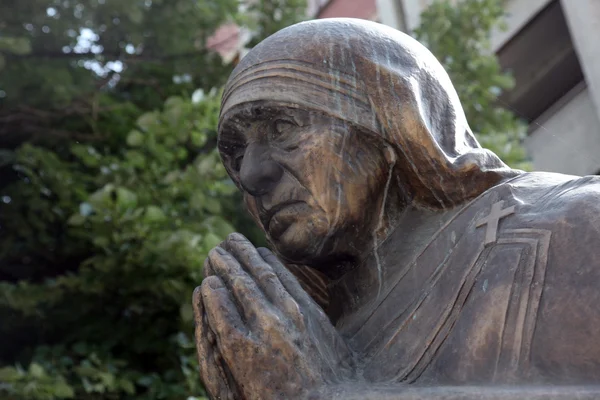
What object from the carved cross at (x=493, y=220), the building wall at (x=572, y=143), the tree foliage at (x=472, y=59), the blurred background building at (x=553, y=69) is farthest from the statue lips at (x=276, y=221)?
the building wall at (x=572, y=143)

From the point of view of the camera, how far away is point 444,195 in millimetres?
2688

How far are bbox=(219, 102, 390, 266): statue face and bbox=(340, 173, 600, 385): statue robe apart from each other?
Answer: 0.21 metres

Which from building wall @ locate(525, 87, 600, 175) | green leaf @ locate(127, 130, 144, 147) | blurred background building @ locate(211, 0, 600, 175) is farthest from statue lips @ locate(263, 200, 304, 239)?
building wall @ locate(525, 87, 600, 175)

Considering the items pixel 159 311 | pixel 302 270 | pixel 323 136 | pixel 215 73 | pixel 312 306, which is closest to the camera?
pixel 312 306

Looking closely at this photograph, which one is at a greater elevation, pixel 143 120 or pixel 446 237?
pixel 143 120

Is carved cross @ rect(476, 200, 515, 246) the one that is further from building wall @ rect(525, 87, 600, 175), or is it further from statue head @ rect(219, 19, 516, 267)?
building wall @ rect(525, 87, 600, 175)

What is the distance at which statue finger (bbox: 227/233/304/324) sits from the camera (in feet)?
8.00

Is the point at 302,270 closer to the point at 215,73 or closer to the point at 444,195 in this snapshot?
the point at 444,195

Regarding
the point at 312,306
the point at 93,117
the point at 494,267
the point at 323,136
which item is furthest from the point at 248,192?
the point at 93,117

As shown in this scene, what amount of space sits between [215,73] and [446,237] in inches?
191

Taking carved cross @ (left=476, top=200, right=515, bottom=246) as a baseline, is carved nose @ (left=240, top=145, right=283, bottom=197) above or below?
above

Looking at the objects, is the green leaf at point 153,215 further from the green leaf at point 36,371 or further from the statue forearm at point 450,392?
the statue forearm at point 450,392

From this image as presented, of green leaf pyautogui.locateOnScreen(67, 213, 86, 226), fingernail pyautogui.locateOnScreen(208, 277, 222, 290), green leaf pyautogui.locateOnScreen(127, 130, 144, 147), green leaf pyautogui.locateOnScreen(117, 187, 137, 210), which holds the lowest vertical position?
fingernail pyautogui.locateOnScreen(208, 277, 222, 290)

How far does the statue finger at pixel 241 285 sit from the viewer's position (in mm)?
2441
